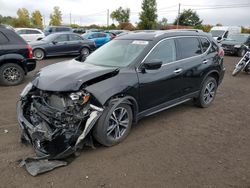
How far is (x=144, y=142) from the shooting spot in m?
4.20

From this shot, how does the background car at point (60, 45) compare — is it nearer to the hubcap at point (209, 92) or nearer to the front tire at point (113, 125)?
the hubcap at point (209, 92)

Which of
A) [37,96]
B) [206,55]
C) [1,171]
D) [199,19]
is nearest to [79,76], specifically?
[37,96]

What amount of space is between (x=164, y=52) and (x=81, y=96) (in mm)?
2003

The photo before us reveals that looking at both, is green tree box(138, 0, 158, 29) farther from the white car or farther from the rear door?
the rear door

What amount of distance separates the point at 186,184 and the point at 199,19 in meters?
76.4

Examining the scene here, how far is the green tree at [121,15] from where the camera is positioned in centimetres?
5784

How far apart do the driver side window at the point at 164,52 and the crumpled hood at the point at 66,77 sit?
0.89 metres

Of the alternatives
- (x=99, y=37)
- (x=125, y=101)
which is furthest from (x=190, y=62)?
(x=99, y=37)

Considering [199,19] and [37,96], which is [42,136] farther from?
[199,19]

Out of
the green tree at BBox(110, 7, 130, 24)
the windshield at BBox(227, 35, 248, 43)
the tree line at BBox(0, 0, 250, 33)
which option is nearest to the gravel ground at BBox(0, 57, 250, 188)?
the windshield at BBox(227, 35, 248, 43)

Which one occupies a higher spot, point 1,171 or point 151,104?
point 151,104

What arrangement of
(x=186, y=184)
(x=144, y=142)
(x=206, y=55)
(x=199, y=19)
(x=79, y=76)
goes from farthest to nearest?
(x=199, y=19), (x=206, y=55), (x=144, y=142), (x=79, y=76), (x=186, y=184)

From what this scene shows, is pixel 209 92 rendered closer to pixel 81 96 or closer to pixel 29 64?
pixel 81 96

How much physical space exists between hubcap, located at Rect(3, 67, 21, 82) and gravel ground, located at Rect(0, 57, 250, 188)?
8.33ft
